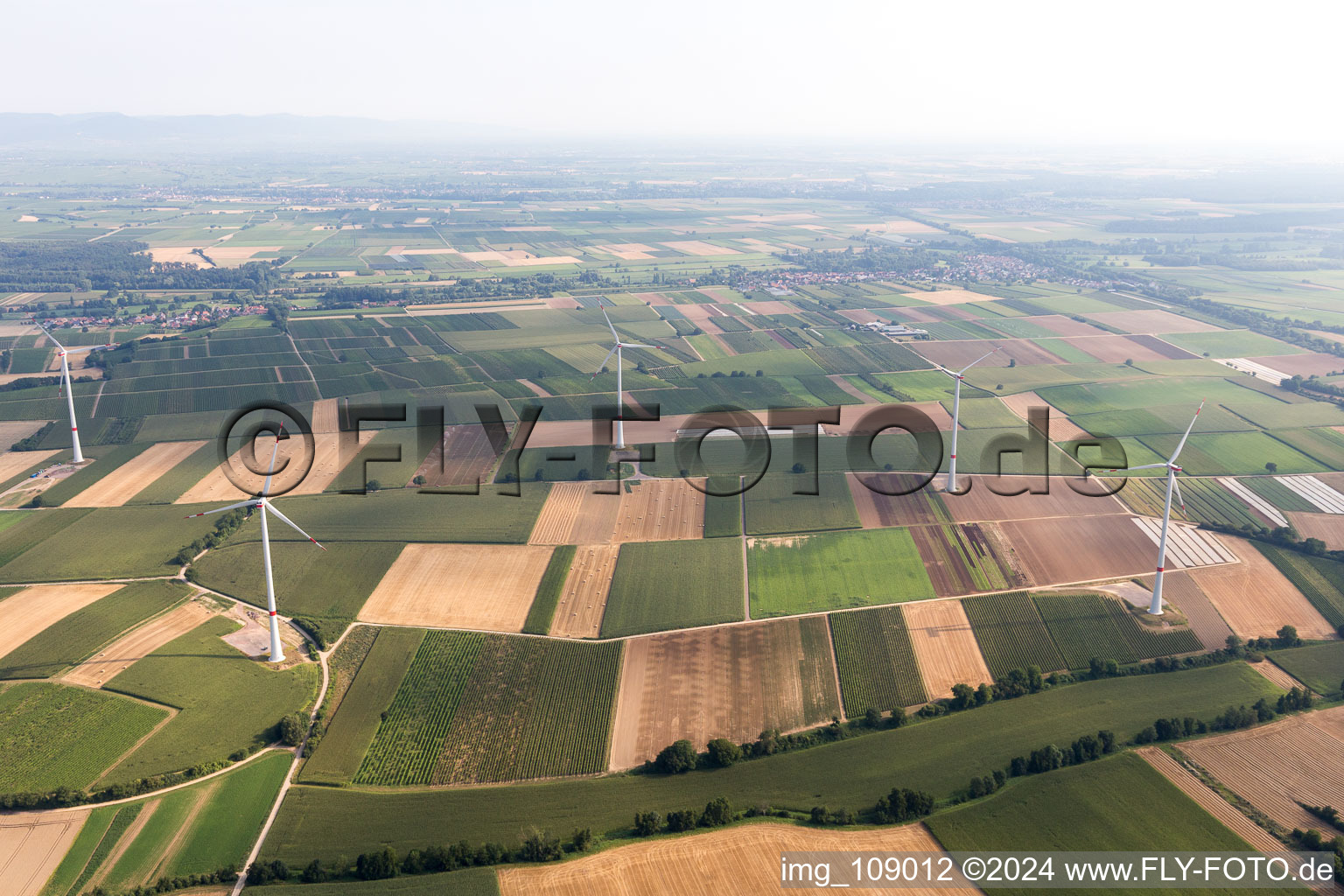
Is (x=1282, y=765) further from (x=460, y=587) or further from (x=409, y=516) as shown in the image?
(x=409, y=516)

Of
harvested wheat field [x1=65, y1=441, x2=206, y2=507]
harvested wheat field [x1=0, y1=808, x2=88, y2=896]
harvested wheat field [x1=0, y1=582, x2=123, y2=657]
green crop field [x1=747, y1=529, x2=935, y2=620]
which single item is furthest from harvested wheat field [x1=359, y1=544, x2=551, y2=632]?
harvested wheat field [x1=65, y1=441, x2=206, y2=507]

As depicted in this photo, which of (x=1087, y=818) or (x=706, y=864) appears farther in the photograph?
(x=1087, y=818)

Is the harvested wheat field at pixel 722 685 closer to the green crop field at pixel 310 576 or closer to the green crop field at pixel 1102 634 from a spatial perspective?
the green crop field at pixel 1102 634

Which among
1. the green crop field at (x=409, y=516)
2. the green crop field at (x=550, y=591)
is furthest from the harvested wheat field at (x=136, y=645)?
the green crop field at (x=550, y=591)

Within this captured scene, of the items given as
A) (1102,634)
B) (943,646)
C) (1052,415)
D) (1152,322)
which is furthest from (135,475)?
(1152,322)

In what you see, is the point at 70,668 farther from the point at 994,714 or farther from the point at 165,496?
the point at 994,714

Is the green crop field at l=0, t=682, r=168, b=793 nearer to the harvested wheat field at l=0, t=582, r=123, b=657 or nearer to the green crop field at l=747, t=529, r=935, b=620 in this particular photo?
the harvested wheat field at l=0, t=582, r=123, b=657
